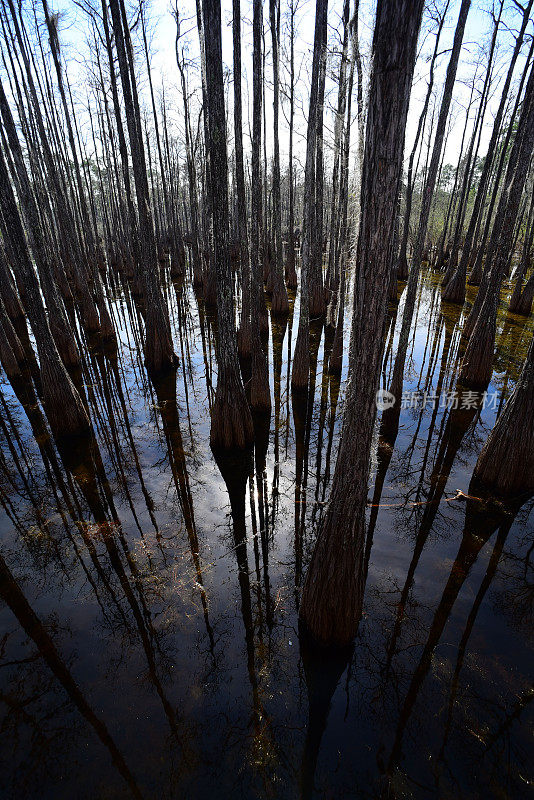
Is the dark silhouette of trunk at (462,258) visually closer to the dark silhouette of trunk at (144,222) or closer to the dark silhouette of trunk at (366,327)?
the dark silhouette of trunk at (144,222)

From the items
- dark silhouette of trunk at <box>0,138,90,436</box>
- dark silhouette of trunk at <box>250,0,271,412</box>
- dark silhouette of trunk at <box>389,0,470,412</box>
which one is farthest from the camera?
dark silhouette of trunk at <box>250,0,271,412</box>

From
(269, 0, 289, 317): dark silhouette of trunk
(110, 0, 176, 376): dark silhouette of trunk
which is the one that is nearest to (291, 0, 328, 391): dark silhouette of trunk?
(269, 0, 289, 317): dark silhouette of trunk

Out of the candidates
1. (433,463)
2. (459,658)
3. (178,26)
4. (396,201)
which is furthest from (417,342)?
(178,26)

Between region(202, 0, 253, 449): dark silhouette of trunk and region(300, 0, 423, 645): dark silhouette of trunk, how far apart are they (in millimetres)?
3435

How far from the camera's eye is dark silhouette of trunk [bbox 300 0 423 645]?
1.87 m

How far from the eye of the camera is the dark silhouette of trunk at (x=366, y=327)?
1.87 meters

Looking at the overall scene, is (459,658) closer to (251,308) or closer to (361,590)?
(361,590)

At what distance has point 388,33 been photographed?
72.0 inches

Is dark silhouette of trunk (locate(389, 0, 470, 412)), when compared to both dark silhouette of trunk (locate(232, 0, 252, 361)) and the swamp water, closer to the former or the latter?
the swamp water

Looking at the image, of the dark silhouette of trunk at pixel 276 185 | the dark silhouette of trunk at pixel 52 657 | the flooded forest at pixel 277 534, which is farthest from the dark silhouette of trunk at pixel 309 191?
the dark silhouette of trunk at pixel 52 657

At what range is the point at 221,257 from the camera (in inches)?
211

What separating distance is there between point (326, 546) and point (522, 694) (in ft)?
7.16

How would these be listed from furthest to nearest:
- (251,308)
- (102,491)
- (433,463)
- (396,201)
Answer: (251,308) < (433,463) < (102,491) < (396,201)

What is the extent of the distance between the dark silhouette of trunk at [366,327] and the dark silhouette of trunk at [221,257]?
3.43m
